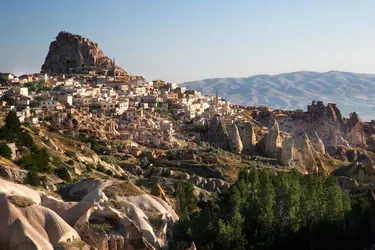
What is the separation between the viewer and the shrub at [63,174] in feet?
126

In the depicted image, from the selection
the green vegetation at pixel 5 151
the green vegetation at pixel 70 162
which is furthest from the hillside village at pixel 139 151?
the green vegetation at pixel 5 151

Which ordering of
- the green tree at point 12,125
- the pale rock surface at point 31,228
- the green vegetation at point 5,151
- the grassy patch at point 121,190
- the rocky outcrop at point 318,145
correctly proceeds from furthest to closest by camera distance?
the rocky outcrop at point 318,145
the green tree at point 12,125
the green vegetation at point 5,151
the grassy patch at point 121,190
the pale rock surface at point 31,228

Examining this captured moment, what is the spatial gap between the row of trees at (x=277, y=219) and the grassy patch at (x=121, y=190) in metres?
2.48

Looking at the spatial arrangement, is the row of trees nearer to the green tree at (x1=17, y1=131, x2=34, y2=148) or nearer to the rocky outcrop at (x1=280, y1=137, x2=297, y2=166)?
the green tree at (x1=17, y1=131, x2=34, y2=148)

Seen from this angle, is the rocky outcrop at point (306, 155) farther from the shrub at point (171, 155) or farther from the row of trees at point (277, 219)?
the row of trees at point (277, 219)

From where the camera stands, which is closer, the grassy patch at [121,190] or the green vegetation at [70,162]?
the grassy patch at [121,190]

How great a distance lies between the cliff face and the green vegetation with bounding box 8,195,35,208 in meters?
102

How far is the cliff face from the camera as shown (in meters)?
122

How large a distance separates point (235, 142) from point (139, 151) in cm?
1308

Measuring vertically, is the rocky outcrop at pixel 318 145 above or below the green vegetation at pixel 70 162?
below

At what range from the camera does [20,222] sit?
1817cm

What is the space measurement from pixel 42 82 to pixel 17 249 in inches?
3180

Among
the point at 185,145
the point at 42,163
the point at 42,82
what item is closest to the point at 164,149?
the point at 185,145

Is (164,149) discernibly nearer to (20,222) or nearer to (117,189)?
(117,189)
